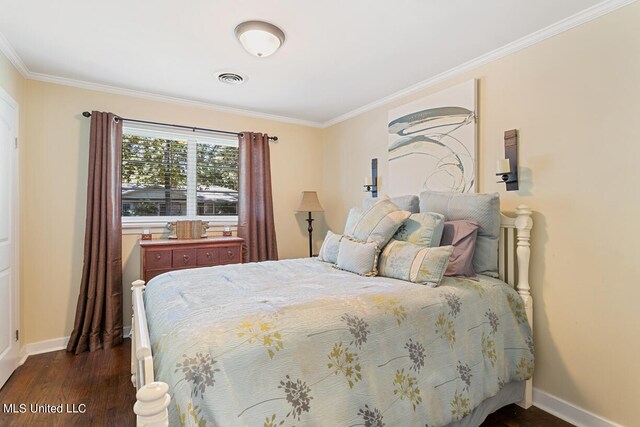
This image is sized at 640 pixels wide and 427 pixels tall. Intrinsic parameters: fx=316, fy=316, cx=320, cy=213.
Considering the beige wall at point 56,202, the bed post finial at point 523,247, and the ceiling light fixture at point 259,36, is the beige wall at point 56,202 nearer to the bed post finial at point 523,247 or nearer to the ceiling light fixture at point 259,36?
the ceiling light fixture at point 259,36

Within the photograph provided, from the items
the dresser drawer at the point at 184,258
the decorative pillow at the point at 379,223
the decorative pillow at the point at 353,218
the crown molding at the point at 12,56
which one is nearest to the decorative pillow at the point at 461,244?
the decorative pillow at the point at 379,223

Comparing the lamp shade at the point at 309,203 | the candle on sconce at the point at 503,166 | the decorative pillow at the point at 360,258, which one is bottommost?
the decorative pillow at the point at 360,258

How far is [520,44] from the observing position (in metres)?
2.20

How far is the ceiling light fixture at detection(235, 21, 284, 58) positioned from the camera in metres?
2.00

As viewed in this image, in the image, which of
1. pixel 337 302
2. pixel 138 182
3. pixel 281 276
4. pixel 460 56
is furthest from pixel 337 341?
pixel 138 182

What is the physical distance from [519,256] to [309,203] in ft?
8.07

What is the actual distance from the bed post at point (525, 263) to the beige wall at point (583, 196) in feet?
0.36

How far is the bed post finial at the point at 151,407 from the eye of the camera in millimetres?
774

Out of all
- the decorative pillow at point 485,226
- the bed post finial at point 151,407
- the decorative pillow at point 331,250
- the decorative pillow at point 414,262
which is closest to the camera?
the bed post finial at point 151,407

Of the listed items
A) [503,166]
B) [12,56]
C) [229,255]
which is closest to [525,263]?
[503,166]

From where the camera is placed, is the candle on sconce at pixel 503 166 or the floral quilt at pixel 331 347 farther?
the candle on sconce at pixel 503 166

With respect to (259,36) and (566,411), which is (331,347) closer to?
(566,411)

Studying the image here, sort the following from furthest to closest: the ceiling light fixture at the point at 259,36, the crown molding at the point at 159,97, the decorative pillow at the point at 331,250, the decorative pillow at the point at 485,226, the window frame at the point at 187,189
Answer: the window frame at the point at 187,189 → the crown molding at the point at 159,97 → the decorative pillow at the point at 331,250 → the decorative pillow at the point at 485,226 → the ceiling light fixture at the point at 259,36

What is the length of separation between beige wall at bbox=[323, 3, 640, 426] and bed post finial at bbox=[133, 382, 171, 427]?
89.6 inches
